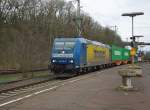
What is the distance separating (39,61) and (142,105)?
32.8 m

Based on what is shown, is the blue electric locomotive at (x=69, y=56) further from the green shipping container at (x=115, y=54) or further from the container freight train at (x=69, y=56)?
the green shipping container at (x=115, y=54)

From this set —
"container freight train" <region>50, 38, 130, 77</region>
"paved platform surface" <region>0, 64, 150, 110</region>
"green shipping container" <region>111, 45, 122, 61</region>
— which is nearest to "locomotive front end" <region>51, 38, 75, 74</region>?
"container freight train" <region>50, 38, 130, 77</region>

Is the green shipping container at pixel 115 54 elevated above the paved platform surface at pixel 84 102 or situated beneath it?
elevated above

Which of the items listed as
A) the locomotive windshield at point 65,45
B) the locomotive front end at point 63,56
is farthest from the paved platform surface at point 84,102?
the locomotive windshield at point 65,45

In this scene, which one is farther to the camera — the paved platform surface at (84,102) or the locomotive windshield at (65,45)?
the locomotive windshield at (65,45)

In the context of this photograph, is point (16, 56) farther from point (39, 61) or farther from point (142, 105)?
point (142, 105)

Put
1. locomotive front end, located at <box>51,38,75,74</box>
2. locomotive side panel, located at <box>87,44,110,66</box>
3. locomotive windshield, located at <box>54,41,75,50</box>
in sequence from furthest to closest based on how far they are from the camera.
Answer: locomotive side panel, located at <box>87,44,110,66</box> < locomotive windshield, located at <box>54,41,75,50</box> < locomotive front end, located at <box>51,38,75,74</box>

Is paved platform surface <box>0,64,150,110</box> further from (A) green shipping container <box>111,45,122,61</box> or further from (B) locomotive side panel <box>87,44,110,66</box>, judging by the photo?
(A) green shipping container <box>111,45,122,61</box>

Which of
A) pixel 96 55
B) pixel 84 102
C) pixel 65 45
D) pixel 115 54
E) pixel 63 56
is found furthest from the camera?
pixel 115 54

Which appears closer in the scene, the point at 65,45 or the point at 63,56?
the point at 63,56

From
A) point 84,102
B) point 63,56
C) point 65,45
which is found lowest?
point 84,102

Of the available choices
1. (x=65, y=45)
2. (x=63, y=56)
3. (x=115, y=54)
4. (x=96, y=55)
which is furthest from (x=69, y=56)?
(x=115, y=54)

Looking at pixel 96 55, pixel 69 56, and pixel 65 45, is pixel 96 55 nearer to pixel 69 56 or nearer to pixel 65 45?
pixel 65 45

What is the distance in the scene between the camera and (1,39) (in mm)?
56312
